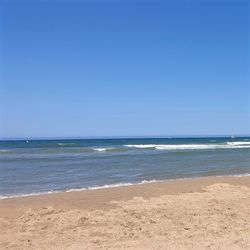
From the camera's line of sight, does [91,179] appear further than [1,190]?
Yes

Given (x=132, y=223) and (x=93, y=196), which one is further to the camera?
(x=93, y=196)

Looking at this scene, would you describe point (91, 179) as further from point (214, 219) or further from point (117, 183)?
point (214, 219)

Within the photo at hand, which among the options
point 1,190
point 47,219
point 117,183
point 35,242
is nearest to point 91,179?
point 117,183

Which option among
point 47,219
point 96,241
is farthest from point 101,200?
point 96,241

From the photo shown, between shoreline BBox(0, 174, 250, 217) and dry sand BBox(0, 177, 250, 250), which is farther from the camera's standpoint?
shoreline BBox(0, 174, 250, 217)

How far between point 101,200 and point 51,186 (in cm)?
403

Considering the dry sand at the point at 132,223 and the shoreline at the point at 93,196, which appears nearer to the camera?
the dry sand at the point at 132,223

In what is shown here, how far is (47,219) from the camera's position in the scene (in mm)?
7684

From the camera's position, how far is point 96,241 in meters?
6.13

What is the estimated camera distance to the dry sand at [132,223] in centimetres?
601

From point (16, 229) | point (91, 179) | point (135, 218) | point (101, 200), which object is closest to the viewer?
point (16, 229)

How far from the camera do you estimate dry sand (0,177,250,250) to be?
6008 millimetres

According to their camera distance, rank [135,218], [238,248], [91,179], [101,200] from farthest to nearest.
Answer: [91,179] → [101,200] → [135,218] → [238,248]

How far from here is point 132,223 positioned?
707 centimetres
